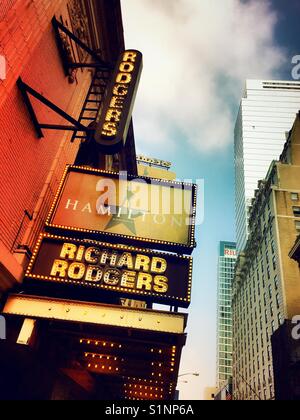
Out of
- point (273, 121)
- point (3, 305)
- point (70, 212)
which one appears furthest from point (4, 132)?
point (273, 121)

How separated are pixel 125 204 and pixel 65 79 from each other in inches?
234

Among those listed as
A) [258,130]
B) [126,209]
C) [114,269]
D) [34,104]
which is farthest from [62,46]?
[258,130]

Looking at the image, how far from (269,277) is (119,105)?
169 ft

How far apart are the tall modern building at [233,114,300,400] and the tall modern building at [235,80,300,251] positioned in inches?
1608

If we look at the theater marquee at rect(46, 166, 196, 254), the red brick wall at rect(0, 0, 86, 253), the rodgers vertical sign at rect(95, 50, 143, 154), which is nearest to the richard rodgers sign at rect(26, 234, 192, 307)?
the theater marquee at rect(46, 166, 196, 254)

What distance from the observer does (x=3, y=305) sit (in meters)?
8.02

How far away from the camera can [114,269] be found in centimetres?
875

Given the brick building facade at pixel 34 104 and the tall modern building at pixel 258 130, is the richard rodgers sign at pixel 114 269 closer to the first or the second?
the brick building facade at pixel 34 104

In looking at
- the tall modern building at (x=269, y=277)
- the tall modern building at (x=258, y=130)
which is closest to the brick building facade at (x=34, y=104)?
the tall modern building at (x=269, y=277)

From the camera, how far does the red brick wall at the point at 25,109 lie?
24.8ft

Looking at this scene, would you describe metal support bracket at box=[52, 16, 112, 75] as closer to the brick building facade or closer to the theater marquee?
the brick building facade

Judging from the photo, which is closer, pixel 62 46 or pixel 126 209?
pixel 126 209

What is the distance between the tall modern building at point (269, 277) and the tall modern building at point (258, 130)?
40834 mm

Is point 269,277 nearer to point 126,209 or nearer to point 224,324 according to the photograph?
point 126,209
